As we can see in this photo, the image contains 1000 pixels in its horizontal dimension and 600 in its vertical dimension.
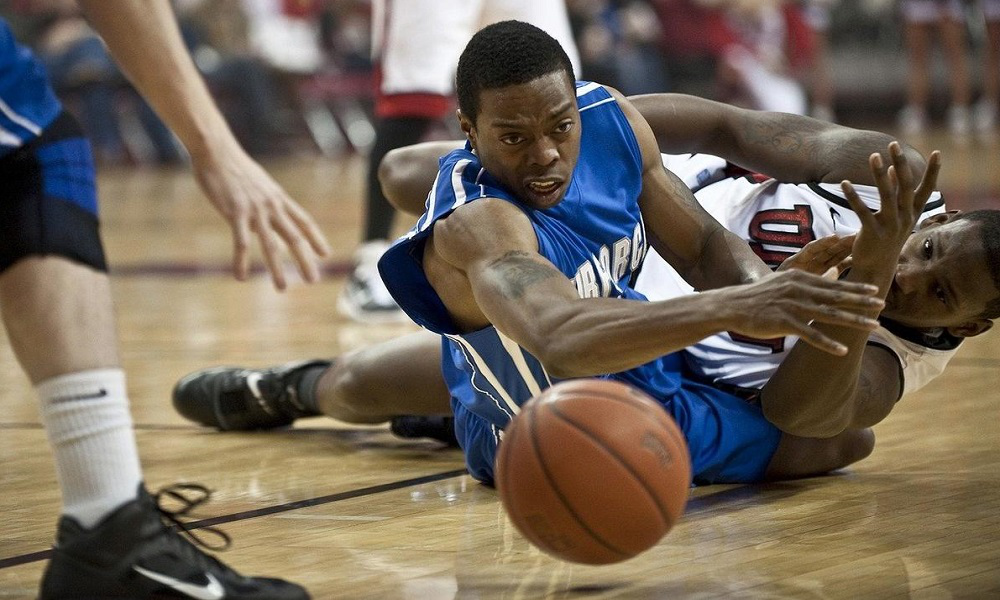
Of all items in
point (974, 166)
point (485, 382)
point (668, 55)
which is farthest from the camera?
point (668, 55)

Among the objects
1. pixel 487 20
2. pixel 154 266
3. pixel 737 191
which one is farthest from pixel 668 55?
pixel 737 191

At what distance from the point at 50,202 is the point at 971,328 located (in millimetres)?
2147

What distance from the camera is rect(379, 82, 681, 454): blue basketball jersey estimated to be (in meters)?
2.96

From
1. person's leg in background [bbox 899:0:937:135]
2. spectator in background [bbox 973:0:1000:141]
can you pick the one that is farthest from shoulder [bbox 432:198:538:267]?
spectator in background [bbox 973:0:1000:141]

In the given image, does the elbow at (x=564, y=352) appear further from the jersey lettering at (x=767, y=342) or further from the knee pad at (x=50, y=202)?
the jersey lettering at (x=767, y=342)

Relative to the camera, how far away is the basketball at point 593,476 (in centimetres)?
242

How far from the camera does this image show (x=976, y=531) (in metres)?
2.87

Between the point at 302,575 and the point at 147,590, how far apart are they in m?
0.35

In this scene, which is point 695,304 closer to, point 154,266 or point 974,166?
point 154,266

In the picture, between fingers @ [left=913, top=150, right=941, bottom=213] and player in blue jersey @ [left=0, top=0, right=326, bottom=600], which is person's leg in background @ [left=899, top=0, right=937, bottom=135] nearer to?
fingers @ [left=913, top=150, right=941, bottom=213]

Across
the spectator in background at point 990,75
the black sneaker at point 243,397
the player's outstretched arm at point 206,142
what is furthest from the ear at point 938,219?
the spectator in background at point 990,75

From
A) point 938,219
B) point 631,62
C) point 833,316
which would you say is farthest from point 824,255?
point 631,62

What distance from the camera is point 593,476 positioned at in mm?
2418

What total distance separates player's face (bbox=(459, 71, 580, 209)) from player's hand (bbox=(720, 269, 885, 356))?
65 centimetres
